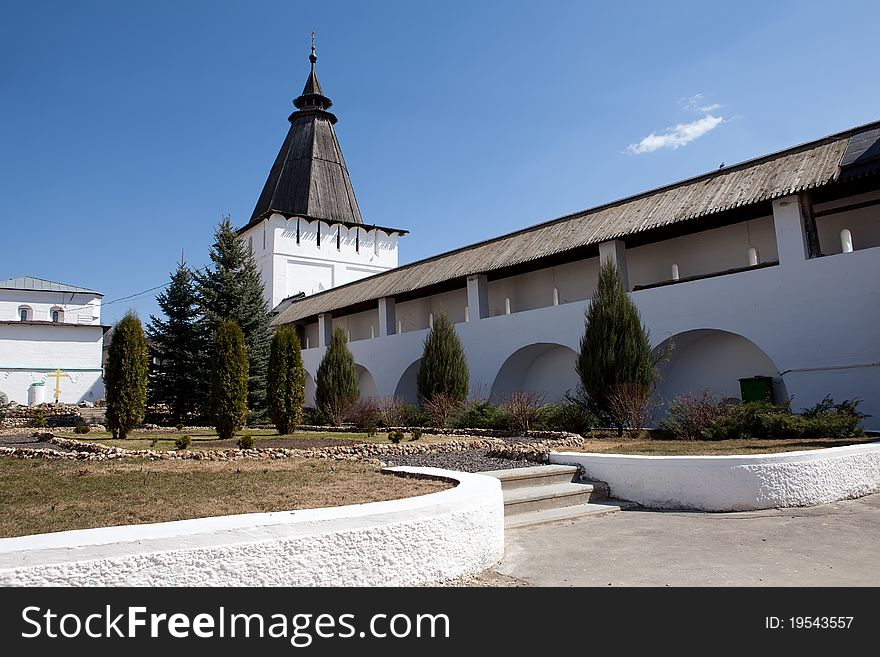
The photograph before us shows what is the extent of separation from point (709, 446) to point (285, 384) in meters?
9.34

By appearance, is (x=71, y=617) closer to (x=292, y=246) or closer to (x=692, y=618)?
(x=692, y=618)

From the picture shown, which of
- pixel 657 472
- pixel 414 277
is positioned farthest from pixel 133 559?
pixel 414 277

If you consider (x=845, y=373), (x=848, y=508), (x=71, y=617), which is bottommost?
(x=848, y=508)

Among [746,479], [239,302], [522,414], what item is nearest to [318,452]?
[522,414]

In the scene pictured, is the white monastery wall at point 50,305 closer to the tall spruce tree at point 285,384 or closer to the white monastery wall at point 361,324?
the white monastery wall at point 361,324

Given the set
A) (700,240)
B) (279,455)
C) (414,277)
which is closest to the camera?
(279,455)

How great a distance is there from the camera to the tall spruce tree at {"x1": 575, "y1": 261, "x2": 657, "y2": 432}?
40.1 ft

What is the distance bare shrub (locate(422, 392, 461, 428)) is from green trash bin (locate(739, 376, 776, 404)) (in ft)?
21.1

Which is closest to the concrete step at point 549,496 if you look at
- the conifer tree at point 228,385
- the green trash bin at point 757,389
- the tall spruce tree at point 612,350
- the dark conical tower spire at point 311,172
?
the tall spruce tree at point 612,350

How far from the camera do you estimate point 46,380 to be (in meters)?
35.0

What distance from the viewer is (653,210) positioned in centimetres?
1407

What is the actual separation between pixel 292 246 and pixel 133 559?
33.2m

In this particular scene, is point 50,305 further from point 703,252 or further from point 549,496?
point 549,496

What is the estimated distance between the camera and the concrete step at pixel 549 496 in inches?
249
